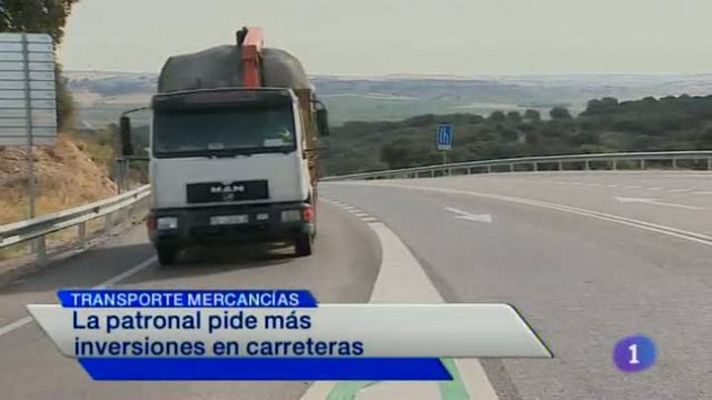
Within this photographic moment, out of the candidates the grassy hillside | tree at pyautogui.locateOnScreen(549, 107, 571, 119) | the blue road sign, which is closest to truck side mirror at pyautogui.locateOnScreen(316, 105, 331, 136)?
tree at pyautogui.locateOnScreen(549, 107, 571, 119)

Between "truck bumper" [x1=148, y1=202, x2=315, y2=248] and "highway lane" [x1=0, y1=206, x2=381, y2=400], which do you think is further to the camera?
"truck bumper" [x1=148, y1=202, x2=315, y2=248]

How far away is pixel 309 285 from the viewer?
39.2 feet

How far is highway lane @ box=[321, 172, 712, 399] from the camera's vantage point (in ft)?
22.2

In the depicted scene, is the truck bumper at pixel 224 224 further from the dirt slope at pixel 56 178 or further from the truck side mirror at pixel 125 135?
the dirt slope at pixel 56 178

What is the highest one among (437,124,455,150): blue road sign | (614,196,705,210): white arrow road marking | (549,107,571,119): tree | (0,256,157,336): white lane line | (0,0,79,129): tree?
(0,0,79,129): tree

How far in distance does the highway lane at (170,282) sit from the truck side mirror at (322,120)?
1764mm

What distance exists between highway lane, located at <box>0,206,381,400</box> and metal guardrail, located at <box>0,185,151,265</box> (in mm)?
475

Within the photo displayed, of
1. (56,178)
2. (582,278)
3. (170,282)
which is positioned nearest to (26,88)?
(170,282)

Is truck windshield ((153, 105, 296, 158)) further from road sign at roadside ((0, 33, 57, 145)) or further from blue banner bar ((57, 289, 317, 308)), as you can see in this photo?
blue banner bar ((57, 289, 317, 308))

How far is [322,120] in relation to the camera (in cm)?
1655

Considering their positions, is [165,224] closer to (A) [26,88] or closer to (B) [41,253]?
(B) [41,253]

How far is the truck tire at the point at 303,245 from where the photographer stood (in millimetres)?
14697

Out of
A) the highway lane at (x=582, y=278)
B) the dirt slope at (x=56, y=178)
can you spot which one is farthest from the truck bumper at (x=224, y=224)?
the dirt slope at (x=56, y=178)
